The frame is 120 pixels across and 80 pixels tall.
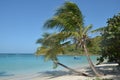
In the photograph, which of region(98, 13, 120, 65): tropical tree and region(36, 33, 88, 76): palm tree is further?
region(36, 33, 88, 76): palm tree

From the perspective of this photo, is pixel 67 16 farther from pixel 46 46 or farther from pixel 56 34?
pixel 46 46

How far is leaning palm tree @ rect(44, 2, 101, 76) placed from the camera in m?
13.1

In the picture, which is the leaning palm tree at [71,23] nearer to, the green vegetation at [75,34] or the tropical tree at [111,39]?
the green vegetation at [75,34]

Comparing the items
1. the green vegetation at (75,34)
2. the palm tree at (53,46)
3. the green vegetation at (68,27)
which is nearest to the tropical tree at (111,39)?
the green vegetation at (75,34)

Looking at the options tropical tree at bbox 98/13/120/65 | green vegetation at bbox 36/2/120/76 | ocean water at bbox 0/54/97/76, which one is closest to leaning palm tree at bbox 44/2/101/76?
green vegetation at bbox 36/2/120/76

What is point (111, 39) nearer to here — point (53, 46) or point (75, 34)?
point (75, 34)

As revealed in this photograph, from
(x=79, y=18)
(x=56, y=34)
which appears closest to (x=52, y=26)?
(x=56, y=34)

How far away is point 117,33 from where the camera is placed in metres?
12.2

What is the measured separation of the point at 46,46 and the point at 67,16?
9.43ft

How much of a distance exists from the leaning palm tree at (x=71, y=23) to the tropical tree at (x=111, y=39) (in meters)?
1.06

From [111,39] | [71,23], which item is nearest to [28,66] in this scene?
[71,23]

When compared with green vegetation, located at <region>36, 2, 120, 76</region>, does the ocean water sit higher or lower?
lower

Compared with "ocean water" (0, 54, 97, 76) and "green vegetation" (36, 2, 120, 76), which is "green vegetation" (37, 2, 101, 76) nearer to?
"green vegetation" (36, 2, 120, 76)

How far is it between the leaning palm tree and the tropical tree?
1.06 m
